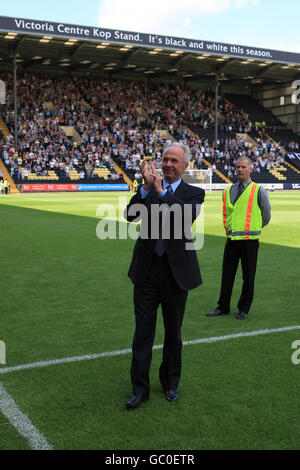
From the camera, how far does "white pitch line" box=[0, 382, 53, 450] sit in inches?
136

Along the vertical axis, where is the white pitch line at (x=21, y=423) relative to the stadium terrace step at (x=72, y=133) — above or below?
below

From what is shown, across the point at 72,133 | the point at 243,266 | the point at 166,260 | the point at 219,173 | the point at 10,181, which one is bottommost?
the point at 243,266

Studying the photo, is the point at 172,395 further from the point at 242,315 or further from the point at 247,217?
the point at 247,217

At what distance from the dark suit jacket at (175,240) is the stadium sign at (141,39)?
40.7m

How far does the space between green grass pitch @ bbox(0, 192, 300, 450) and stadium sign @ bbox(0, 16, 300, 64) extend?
3536 centimetres

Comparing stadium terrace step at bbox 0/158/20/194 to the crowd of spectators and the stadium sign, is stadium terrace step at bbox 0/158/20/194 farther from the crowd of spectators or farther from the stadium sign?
the stadium sign

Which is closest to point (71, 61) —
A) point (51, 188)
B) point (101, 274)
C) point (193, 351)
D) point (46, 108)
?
point (46, 108)

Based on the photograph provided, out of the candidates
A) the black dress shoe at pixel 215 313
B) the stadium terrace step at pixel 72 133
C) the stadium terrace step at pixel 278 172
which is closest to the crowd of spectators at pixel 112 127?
the stadium terrace step at pixel 72 133

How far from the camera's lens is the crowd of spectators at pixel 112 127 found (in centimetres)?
4459

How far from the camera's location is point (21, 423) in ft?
12.3

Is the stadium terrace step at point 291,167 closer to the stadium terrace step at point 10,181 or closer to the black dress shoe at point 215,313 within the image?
the stadium terrace step at point 10,181

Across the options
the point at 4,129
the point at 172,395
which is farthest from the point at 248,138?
the point at 172,395

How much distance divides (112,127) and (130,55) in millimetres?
7279

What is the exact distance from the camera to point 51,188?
41938mm
